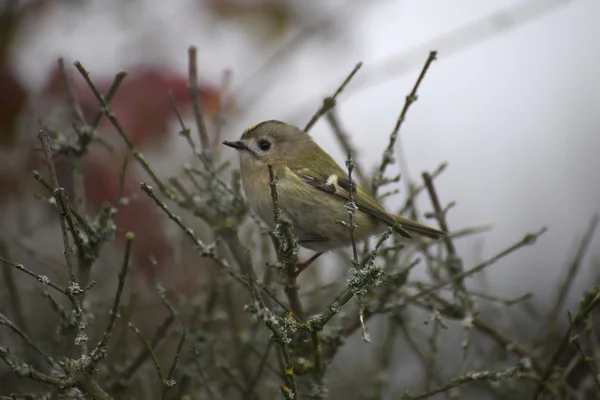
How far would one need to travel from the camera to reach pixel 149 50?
10.2 feet

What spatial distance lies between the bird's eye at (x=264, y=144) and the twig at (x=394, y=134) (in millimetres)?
679

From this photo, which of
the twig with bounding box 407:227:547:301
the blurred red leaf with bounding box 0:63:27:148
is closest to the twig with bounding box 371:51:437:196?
the twig with bounding box 407:227:547:301

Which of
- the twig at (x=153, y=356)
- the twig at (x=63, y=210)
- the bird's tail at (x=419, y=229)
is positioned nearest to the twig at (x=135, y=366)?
the twig at (x=153, y=356)

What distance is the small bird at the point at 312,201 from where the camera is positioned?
2.35 m

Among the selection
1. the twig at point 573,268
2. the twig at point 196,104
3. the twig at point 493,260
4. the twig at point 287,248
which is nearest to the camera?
the twig at point 287,248

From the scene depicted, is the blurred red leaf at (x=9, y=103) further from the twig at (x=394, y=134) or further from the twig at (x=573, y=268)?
the twig at (x=573, y=268)

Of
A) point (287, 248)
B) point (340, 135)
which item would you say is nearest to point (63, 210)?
point (287, 248)

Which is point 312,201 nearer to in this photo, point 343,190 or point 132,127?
point 343,190

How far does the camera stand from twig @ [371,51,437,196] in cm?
193

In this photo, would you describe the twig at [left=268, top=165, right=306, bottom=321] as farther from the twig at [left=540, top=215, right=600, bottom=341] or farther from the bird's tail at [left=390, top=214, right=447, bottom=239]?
the twig at [left=540, top=215, right=600, bottom=341]

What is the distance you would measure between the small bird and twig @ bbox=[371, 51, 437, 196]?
26 centimetres

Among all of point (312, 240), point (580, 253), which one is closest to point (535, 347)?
point (580, 253)

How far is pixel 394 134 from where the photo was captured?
1947mm

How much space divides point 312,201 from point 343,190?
15cm
